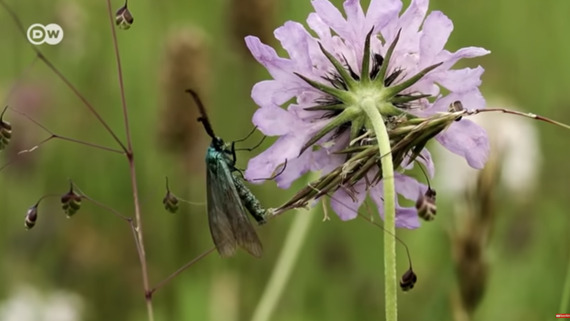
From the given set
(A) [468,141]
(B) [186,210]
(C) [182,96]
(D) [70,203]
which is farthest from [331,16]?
(C) [182,96]

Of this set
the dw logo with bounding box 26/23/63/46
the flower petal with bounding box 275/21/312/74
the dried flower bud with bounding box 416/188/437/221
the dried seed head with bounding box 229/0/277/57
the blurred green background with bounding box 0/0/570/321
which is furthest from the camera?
the dried seed head with bounding box 229/0/277/57

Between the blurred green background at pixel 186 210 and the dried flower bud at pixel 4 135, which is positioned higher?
the blurred green background at pixel 186 210

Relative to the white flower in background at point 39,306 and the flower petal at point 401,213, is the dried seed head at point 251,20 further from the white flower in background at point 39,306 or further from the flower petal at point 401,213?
the flower petal at point 401,213

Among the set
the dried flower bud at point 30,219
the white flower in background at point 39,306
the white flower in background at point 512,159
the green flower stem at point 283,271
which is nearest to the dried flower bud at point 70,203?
the dried flower bud at point 30,219

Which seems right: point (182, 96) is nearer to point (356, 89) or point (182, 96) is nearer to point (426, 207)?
point (356, 89)

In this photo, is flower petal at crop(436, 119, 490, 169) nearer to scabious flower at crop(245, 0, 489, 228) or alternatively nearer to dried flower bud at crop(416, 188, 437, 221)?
scabious flower at crop(245, 0, 489, 228)

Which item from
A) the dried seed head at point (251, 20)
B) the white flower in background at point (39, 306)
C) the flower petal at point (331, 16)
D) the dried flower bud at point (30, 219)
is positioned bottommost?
the dried flower bud at point (30, 219)

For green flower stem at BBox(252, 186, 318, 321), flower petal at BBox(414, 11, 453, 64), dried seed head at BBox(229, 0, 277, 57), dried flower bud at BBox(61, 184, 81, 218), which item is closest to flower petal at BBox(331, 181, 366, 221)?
flower petal at BBox(414, 11, 453, 64)
